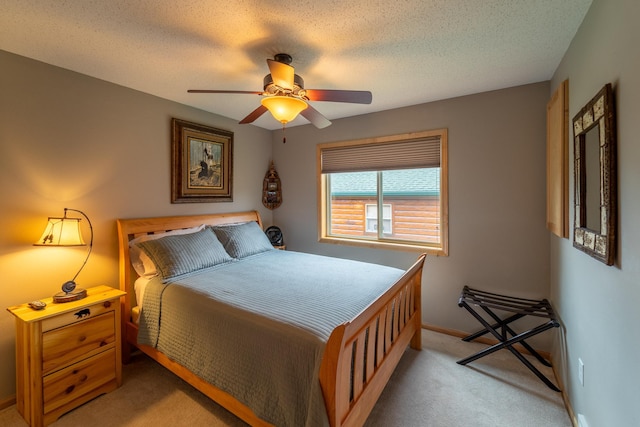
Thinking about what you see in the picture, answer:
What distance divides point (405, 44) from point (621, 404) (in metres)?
2.17

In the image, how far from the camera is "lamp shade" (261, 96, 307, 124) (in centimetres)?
181

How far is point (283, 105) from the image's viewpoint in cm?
184

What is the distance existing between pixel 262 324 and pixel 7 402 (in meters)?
2.03

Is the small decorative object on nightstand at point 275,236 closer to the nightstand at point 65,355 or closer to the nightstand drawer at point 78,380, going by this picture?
the nightstand at point 65,355

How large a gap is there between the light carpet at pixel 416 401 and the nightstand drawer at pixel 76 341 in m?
0.36

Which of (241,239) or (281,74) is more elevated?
(281,74)

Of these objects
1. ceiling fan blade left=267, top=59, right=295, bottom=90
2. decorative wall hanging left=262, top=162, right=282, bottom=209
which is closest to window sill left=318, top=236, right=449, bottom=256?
decorative wall hanging left=262, top=162, right=282, bottom=209

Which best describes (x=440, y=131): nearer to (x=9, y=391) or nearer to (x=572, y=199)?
(x=572, y=199)

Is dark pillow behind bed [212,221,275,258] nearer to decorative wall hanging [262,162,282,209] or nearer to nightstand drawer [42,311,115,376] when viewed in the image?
decorative wall hanging [262,162,282,209]

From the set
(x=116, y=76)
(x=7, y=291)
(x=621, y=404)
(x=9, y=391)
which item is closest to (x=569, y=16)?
(x=621, y=404)

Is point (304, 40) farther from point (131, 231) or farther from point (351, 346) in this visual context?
point (131, 231)

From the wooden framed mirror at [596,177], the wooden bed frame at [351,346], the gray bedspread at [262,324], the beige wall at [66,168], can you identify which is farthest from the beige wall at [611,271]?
the beige wall at [66,168]

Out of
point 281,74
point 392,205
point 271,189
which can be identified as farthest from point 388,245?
point 281,74

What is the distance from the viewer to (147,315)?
2.14 m
